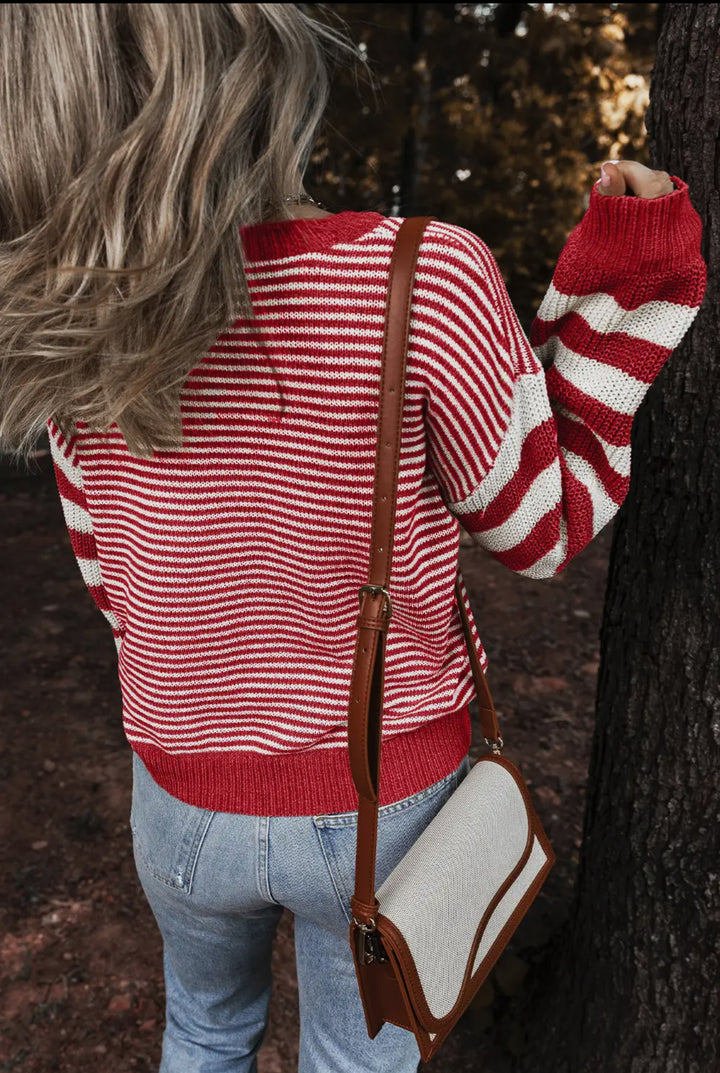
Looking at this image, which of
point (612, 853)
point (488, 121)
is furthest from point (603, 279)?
point (488, 121)

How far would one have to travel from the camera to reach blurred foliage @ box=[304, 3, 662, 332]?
5750mm

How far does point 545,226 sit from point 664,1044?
612 cm

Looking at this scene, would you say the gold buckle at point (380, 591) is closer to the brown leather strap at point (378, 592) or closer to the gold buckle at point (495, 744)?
the brown leather strap at point (378, 592)

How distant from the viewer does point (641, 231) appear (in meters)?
1.04

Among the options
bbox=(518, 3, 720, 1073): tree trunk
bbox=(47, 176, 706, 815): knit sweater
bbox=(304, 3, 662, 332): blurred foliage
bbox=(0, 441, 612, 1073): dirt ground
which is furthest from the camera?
bbox=(304, 3, 662, 332): blurred foliage

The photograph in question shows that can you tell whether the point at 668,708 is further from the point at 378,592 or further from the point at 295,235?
the point at 295,235

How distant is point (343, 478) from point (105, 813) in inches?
97.4

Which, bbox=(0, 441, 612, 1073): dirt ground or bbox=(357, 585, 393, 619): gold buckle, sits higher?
bbox=(357, 585, 393, 619): gold buckle

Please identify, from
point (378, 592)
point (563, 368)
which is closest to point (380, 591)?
point (378, 592)

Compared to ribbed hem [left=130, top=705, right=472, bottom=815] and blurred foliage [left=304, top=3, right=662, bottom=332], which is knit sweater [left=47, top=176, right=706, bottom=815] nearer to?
ribbed hem [left=130, top=705, right=472, bottom=815]

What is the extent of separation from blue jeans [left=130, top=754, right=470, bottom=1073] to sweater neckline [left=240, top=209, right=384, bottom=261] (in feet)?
2.35

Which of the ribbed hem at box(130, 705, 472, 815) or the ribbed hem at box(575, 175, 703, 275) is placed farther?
the ribbed hem at box(130, 705, 472, 815)

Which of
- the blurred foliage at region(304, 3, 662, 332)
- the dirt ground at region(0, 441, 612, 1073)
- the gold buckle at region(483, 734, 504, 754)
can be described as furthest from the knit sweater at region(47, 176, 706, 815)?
the blurred foliage at region(304, 3, 662, 332)

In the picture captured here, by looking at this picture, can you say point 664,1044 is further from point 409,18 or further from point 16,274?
point 409,18
